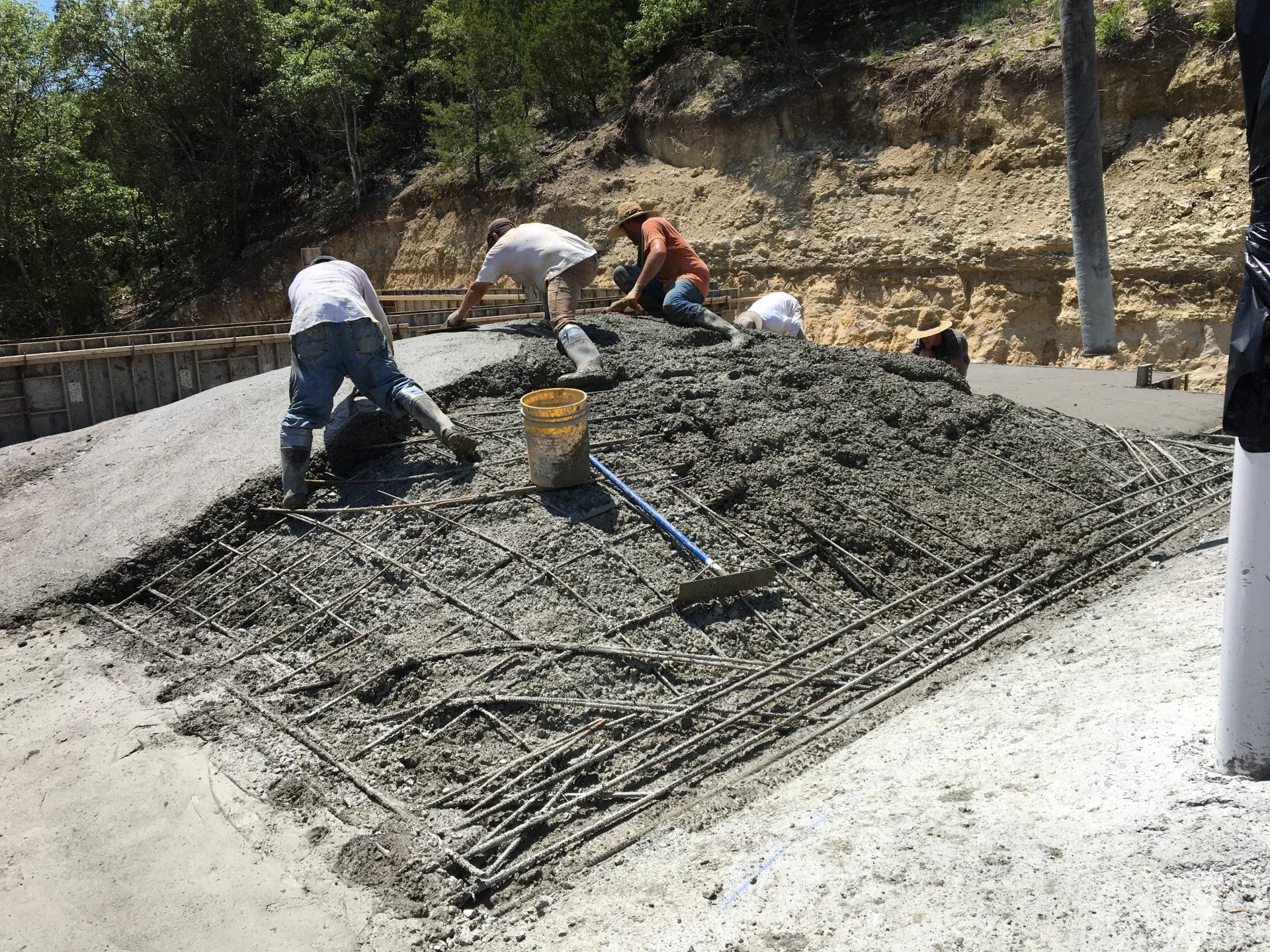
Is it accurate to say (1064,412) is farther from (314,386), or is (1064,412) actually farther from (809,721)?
(314,386)

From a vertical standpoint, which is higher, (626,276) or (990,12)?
(990,12)

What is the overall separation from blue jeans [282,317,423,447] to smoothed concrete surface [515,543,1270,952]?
3.11m

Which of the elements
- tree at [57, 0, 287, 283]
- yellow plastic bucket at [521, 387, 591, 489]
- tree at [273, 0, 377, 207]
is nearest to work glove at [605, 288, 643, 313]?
yellow plastic bucket at [521, 387, 591, 489]

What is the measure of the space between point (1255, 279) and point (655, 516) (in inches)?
111

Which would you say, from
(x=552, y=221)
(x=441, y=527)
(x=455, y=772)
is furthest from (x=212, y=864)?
(x=552, y=221)

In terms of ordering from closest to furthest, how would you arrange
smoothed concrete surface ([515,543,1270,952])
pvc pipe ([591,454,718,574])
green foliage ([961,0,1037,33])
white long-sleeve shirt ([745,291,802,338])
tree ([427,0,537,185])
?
1. smoothed concrete surface ([515,543,1270,952])
2. pvc pipe ([591,454,718,574])
3. white long-sleeve shirt ([745,291,802,338])
4. green foliage ([961,0,1037,33])
5. tree ([427,0,537,185])

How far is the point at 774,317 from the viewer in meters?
8.24

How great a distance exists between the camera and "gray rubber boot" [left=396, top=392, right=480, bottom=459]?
16.4ft

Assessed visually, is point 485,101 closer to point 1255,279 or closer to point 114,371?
point 114,371

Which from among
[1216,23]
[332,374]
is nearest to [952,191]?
[1216,23]

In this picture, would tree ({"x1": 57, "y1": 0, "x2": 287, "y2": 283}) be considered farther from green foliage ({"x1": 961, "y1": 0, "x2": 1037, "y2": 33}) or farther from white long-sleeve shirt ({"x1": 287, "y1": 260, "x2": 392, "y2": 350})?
white long-sleeve shirt ({"x1": 287, "y1": 260, "x2": 392, "y2": 350})

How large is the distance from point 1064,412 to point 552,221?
12954mm

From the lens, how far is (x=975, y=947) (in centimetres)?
215

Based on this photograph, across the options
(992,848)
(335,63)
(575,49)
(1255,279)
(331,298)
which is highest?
(335,63)
